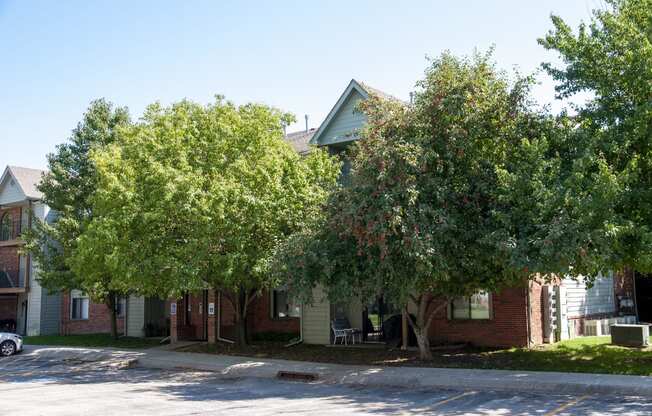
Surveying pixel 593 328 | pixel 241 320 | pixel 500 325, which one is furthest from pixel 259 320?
pixel 593 328

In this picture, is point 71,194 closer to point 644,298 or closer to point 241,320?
point 241,320

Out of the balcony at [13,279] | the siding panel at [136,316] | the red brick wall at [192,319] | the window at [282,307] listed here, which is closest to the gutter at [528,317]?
the window at [282,307]

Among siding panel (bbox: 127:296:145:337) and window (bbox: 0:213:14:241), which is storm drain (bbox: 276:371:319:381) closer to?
siding panel (bbox: 127:296:145:337)

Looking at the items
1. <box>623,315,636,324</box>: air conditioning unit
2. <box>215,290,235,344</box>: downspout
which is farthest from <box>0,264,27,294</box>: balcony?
<box>623,315,636,324</box>: air conditioning unit

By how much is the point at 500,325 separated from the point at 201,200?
9.99 metres

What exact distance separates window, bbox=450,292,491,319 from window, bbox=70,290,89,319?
21991 mm

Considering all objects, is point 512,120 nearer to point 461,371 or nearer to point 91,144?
Answer: point 461,371

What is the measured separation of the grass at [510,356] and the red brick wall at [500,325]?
18.3 inches

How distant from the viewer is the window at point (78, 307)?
34375 mm

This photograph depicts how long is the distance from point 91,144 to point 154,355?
10678 mm

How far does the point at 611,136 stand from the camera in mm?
14547

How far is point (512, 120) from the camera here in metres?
15.5

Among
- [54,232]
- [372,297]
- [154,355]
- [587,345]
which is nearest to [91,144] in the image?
[54,232]

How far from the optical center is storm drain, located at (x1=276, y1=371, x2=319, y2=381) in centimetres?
1623
